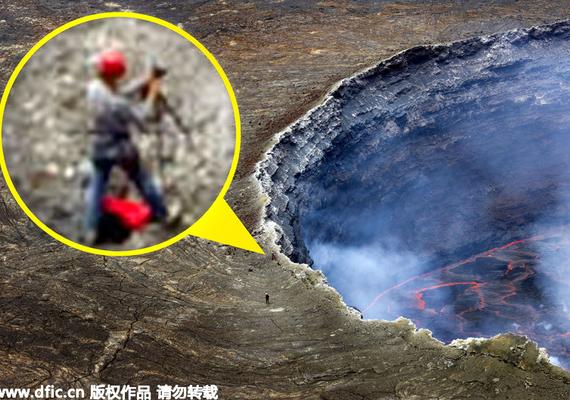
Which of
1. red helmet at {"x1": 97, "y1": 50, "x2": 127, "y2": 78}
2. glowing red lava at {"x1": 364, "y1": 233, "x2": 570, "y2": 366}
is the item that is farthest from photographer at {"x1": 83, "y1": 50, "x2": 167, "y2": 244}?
glowing red lava at {"x1": 364, "y1": 233, "x2": 570, "y2": 366}

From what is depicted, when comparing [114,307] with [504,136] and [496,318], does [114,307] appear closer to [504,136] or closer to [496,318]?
[496,318]

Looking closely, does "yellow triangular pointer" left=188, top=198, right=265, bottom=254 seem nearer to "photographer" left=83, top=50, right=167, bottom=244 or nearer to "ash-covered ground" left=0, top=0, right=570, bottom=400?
"ash-covered ground" left=0, top=0, right=570, bottom=400

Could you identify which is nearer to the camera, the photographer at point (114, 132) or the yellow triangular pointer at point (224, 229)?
the photographer at point (114, 132)

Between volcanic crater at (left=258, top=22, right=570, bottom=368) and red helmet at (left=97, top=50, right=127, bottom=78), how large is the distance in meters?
10.1

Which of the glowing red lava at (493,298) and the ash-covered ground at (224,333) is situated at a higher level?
the glowing red lava at (493,298)

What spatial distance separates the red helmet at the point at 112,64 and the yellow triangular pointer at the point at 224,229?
18.4ft

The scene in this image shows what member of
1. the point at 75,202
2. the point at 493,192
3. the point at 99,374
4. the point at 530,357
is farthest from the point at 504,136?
the point at 75,202

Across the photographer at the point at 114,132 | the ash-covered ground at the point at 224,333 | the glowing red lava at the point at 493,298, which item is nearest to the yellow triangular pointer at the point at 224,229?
the ash-covered ground at the point at 224,333

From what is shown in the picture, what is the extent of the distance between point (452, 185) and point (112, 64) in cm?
1769

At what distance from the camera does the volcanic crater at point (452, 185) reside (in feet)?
68.6

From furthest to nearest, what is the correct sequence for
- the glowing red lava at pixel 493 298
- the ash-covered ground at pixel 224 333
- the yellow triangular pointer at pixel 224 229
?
1. the glowing red lava at pixel 493 298
2. the yellow triangular pointer at pixel 224 229
3. the ash-covered ground at pixel 224 333

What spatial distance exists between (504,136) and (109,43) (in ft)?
58.0

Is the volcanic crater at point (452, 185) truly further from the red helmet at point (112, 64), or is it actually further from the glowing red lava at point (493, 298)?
the red helmet at point (112, 64)

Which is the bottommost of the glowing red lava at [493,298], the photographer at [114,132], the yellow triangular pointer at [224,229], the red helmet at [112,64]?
the photographer at [114,132]
